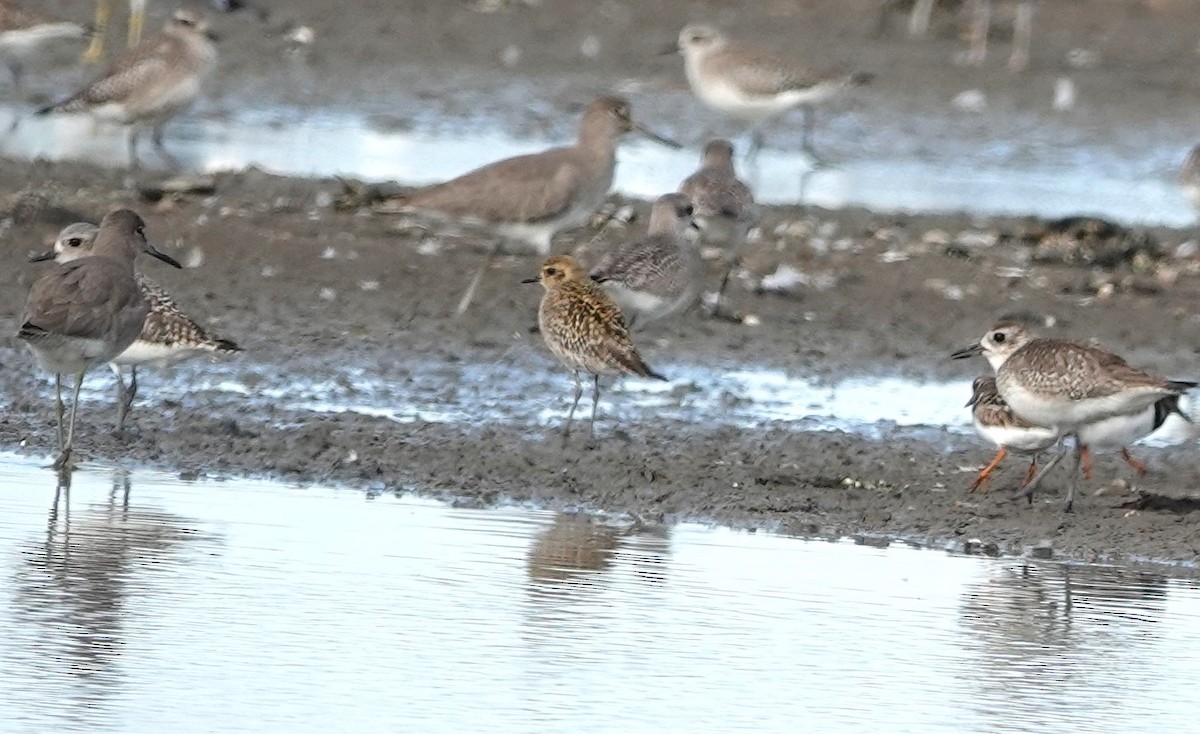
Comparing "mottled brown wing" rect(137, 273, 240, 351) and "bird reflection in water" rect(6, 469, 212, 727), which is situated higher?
"mottled brown wing" rect(137, 273, 240, 351)

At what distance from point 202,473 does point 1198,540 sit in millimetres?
3964

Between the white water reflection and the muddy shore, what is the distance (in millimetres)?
1021

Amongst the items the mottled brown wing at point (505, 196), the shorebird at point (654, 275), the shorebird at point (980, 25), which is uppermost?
the shorebird at point (980, 25)

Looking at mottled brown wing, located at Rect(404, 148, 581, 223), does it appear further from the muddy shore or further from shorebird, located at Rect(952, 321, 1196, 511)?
shorebird, located at Rect(952, 321, 1196, 511)

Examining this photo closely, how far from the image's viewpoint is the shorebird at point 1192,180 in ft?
55.7

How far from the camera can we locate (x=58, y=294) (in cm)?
930

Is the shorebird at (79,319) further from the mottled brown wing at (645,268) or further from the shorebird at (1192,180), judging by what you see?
the shorebird at (1192,180)

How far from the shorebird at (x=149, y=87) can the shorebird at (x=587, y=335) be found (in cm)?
725

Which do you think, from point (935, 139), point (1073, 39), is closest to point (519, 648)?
point (935, 139)

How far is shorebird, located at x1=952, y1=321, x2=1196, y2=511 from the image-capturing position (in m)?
9.34

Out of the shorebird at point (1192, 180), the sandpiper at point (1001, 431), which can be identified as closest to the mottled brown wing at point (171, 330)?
the sandpiper at point (1001, 431)

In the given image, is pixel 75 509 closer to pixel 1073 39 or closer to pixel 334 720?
pixel 334 720

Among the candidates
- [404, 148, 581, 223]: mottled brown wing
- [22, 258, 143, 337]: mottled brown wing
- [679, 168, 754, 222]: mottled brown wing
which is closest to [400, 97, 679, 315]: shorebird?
[404, 148, 581, 223]: mottled brown wing

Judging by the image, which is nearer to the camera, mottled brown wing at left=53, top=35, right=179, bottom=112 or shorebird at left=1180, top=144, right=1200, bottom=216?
shorebird at left=1180, top=144, right=1200, bottom=216
